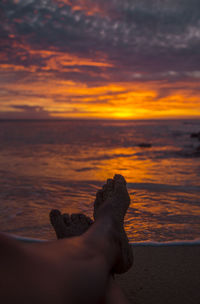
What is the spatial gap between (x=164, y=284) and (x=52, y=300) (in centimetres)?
119

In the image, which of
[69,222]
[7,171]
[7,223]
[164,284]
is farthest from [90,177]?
[164,284]

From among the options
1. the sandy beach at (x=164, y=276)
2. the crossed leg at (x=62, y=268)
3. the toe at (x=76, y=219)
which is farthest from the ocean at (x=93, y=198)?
the crossed leg at (x=62, y=268)

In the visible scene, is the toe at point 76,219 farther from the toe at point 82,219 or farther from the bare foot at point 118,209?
the bare foot at point 118,209

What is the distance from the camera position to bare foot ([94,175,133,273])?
2010 millimetres

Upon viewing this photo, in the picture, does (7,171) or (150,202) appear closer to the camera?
(150,202)

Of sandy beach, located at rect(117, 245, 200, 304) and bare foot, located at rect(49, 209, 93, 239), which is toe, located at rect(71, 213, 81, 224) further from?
sandy beach, located at rect(117, 245, 200, 304)

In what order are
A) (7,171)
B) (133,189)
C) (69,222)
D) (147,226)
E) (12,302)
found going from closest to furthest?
(12,302) → (69,222) → (147,226) → (133,189) → (7,171)

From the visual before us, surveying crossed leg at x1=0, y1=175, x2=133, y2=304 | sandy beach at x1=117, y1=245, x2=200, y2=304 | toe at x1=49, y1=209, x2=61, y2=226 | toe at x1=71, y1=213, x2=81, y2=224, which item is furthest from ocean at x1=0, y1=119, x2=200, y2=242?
crossed leg at x1=0, y1=175, x2=133, y2=304

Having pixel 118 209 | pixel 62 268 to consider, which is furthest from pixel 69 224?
pixel 62 268

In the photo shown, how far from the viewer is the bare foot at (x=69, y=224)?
2.35 m

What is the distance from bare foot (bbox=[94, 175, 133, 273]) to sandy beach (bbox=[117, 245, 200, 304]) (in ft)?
0.66

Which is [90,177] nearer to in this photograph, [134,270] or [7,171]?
[7,171]

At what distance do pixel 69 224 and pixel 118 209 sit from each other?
518 millimetres

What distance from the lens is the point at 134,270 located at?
2275 mm
